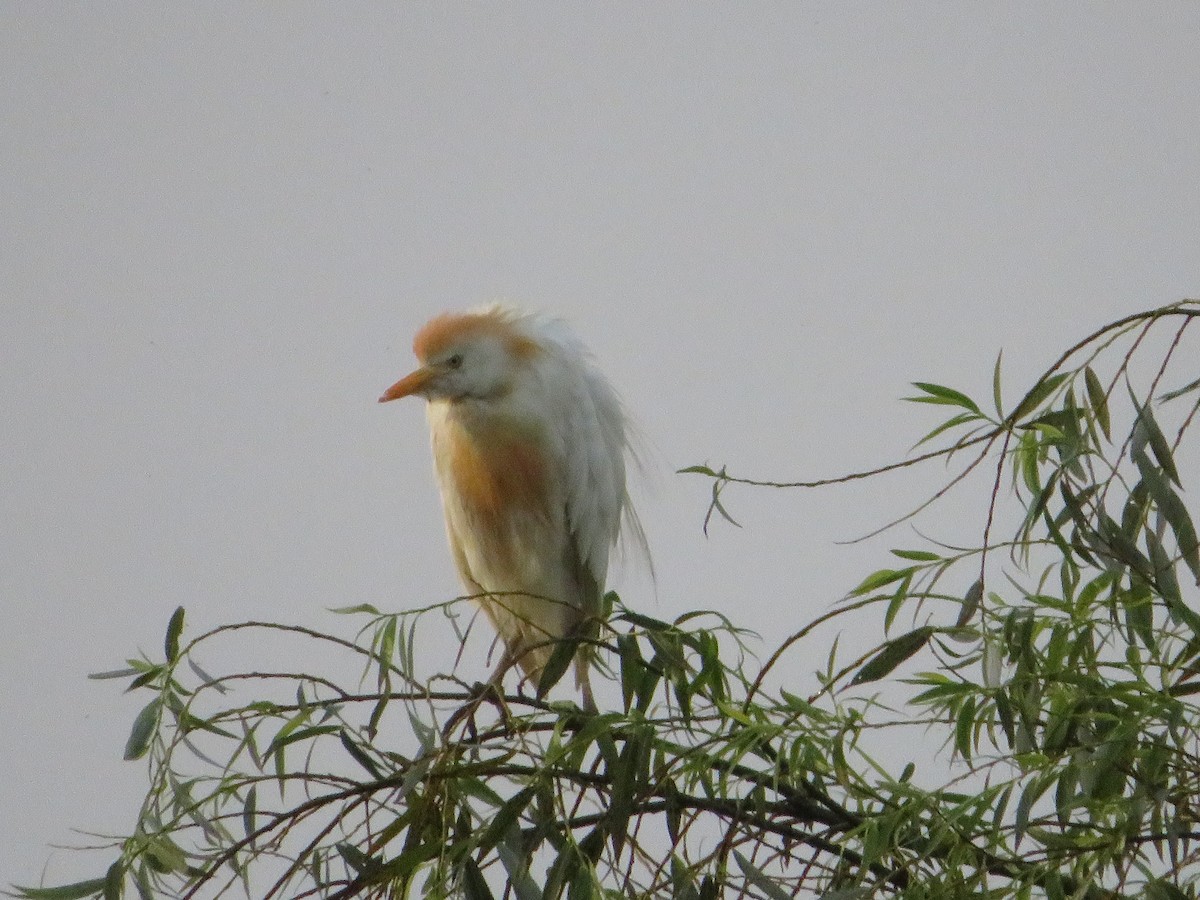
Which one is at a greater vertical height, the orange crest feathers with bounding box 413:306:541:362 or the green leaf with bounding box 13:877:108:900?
the orange crest feathers with bounding box 413:306:541:362

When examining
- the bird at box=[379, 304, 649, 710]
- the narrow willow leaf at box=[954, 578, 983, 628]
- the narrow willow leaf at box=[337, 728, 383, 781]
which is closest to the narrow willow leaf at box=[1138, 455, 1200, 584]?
the narrow willow leaf at box=[954, 578, 983, 628]

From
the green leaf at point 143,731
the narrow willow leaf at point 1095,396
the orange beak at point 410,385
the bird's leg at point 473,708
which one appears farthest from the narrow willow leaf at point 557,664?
the orange beak at point 410,385

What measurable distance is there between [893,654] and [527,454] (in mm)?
1109

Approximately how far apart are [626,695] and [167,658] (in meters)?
0.31

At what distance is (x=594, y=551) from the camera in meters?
2.00

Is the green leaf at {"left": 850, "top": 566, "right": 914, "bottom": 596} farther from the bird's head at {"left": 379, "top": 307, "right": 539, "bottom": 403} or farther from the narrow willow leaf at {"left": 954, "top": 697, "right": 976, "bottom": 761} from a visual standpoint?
the bird's head at {"left": 379, "top": 307, "right": 539, "bottom": 403}

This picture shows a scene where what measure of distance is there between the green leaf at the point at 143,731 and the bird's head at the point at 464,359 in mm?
928

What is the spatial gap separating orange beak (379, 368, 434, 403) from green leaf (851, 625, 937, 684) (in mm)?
1005

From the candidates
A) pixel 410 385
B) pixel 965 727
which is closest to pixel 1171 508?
pixel 965 727

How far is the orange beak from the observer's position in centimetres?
181

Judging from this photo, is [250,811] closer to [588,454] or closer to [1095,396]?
[1095,396]

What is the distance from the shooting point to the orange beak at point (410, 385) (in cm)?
181

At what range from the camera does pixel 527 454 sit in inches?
77.5

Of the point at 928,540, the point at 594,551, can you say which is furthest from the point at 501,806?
the point at 594,551
